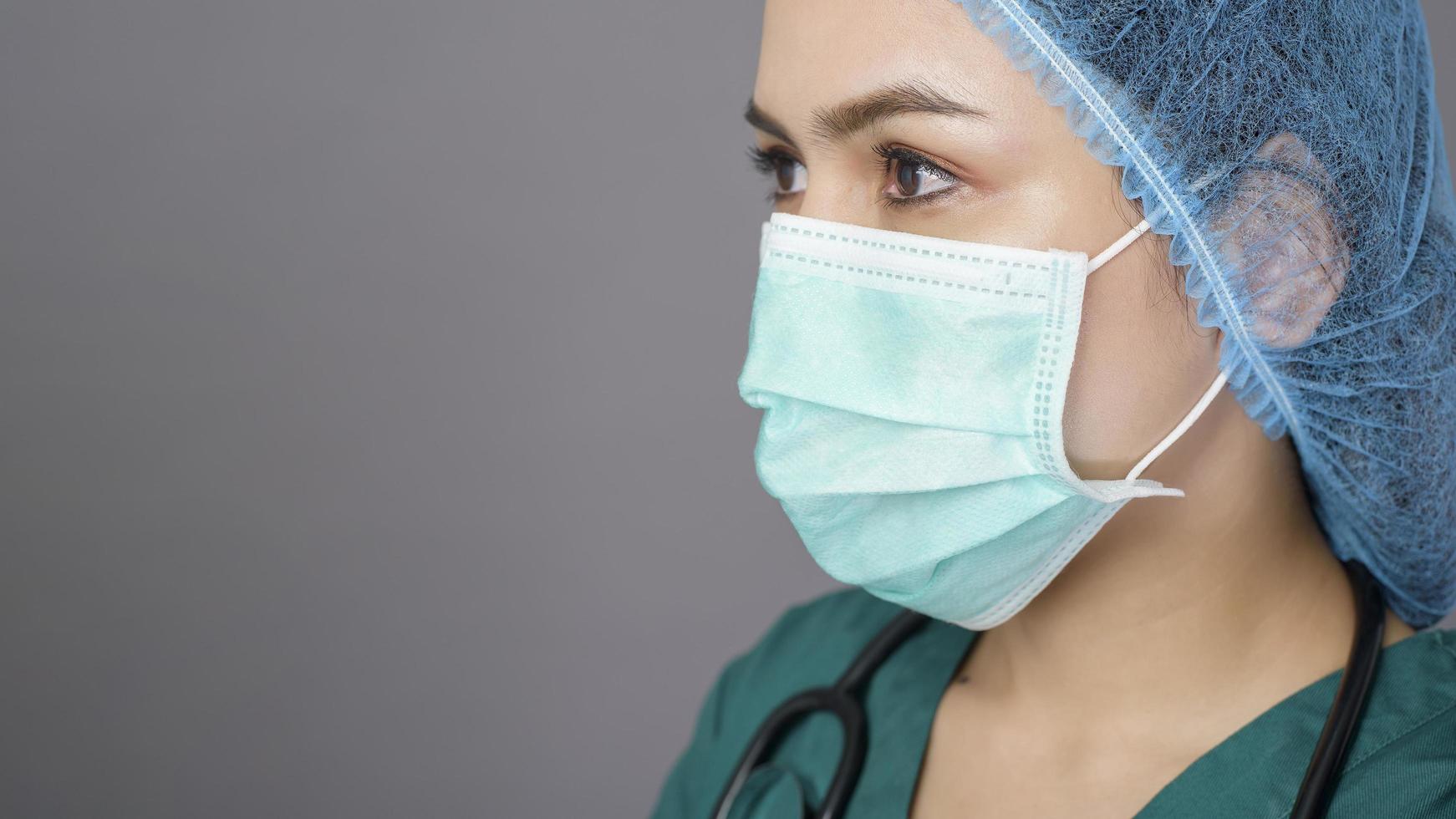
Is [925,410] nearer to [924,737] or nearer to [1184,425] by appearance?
[1184,425]

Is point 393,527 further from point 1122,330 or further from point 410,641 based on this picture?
point 1122,330

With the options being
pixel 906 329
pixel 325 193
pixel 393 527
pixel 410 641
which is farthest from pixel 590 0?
pixel 906 329

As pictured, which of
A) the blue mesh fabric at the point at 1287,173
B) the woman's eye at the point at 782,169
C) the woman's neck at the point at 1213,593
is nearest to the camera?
the blue mesh fabric at the point at 1287,173

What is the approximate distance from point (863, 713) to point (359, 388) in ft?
4.32

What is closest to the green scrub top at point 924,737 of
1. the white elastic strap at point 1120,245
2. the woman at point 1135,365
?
the woman at point 1135,365

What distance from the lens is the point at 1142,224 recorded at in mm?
1275

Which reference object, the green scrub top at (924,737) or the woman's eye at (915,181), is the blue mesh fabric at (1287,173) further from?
the green scrub top at (924,737)

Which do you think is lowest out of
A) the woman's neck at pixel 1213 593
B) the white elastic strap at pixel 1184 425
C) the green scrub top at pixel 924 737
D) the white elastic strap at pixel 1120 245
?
the green scrub top at pixel 924 737

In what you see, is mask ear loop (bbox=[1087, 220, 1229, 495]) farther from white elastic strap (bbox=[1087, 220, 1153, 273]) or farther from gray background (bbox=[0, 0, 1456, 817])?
gray background (bbox=[0, 0, 1456, 817])

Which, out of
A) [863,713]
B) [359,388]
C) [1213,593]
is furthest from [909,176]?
[359,388]

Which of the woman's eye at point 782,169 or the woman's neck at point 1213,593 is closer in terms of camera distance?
the woman's neck at point 1213,593

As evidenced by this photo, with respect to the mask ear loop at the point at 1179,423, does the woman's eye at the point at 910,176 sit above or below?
above

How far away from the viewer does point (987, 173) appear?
1.27 m

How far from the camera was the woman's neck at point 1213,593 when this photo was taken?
4.64 feet
